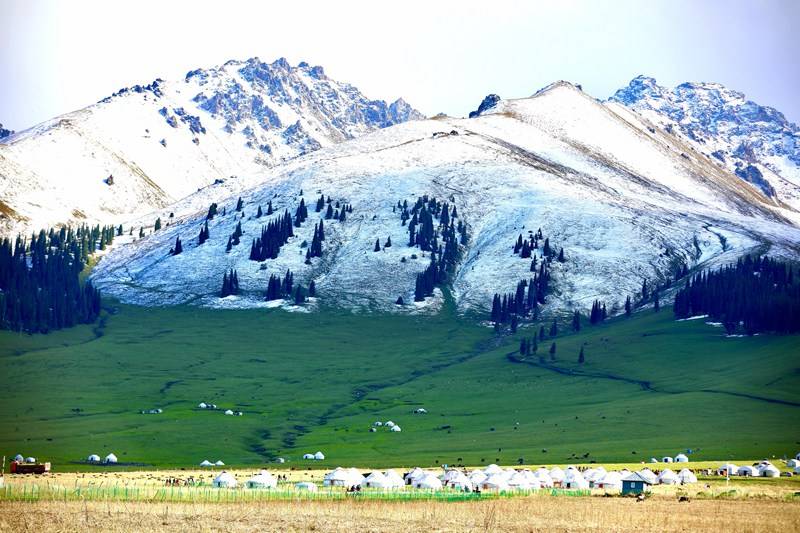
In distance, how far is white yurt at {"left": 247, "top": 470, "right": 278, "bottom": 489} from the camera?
12605cm

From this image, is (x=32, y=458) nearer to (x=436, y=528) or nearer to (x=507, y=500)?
(x=507, y=500)

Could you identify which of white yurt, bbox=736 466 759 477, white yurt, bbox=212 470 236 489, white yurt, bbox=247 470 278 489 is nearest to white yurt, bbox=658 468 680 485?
white yurt, bbox=736 466 759 477

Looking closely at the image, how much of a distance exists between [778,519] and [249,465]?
9654cm

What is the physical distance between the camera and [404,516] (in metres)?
90.8

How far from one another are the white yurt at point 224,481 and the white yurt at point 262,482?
1.97 metres

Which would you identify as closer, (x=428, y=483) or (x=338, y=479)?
(x=428, y=483)

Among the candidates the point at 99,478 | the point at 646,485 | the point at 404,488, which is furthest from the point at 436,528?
the point at 99,478

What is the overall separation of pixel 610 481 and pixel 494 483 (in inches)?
615

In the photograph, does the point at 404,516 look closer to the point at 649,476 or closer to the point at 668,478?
the point at 649,476

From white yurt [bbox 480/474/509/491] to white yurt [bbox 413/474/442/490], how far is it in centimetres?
539

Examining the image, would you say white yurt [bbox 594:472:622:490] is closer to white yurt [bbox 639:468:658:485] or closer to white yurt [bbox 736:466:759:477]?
white yurt [bbox 639:468:658:485]

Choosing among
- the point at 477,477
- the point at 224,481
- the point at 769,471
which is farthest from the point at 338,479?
the point at 769,471

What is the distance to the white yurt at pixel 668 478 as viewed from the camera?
136 meters

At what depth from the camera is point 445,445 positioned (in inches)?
7411
